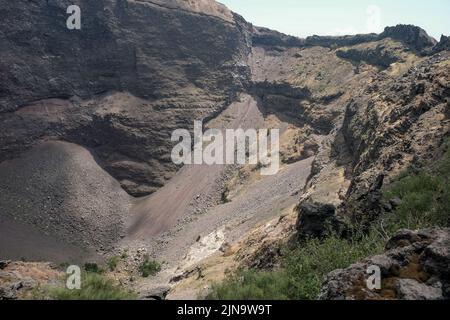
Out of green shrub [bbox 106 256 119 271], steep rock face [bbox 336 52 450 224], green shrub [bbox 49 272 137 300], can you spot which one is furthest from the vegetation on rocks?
green shrub [bbox 106 256 119 271]

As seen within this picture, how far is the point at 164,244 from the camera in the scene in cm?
4881

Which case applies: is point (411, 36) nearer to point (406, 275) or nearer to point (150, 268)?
point (150, 268)

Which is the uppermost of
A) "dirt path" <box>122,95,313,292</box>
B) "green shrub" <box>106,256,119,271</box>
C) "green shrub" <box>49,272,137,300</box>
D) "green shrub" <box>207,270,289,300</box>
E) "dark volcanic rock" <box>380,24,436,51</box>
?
"dark volcanic rock" <box>380,24,436,51</box>

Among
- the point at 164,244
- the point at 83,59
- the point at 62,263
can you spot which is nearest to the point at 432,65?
the point at 164,244

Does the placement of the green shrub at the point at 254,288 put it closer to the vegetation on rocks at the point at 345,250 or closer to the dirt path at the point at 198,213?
the vegetation on rocks at the point at 345,250

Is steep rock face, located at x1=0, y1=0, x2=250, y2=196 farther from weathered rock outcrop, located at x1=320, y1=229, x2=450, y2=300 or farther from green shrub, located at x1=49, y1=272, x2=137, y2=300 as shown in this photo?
weathered rock outcrop, located at x1=320, y1=229, x2=450, y2=300

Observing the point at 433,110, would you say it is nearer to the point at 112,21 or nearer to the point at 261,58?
the point at 112,21

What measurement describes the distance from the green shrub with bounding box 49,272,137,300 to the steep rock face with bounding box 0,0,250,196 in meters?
49.0

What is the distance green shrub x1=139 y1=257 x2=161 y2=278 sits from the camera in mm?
42281

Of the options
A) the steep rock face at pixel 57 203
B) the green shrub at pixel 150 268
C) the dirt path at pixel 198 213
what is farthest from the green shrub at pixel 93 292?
the steep rock face at pixel 57 203

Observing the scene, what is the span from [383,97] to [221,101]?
3875cm

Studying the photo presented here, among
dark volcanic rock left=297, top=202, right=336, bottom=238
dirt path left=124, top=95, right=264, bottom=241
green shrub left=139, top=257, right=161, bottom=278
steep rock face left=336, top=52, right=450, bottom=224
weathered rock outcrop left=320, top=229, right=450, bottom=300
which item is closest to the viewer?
weathered rock outcrop left=320, top=229, right=450, bottom=300

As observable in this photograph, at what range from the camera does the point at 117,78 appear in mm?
68500

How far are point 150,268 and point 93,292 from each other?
32.0 metres
